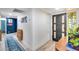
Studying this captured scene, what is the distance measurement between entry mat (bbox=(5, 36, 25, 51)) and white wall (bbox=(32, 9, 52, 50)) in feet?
0.90

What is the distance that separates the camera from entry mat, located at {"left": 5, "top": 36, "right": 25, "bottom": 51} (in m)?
1.86

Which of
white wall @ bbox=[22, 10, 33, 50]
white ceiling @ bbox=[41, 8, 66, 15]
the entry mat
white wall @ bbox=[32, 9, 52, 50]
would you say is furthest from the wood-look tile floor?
white ceiling @ bbox=[41, 8, 66, 15]

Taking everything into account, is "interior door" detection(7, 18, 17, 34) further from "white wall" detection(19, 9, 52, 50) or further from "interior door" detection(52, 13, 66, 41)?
"interior door" detection(52, 13, 66, 41)

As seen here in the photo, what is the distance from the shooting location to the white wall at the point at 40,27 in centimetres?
186

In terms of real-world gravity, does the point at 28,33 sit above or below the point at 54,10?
below

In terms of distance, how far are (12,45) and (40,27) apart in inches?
22.5

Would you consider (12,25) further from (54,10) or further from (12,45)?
(54,10)

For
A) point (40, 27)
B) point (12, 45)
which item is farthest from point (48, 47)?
point (12, 45)

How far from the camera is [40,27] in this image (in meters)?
1.89

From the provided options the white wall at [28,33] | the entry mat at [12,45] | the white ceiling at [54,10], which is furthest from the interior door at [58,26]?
the entry mat at [12,45]

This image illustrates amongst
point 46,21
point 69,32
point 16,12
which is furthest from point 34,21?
point 69,32

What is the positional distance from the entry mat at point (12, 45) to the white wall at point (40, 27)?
28 centimetres

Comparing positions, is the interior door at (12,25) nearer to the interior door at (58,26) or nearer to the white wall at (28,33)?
the white wall at (28,33)
